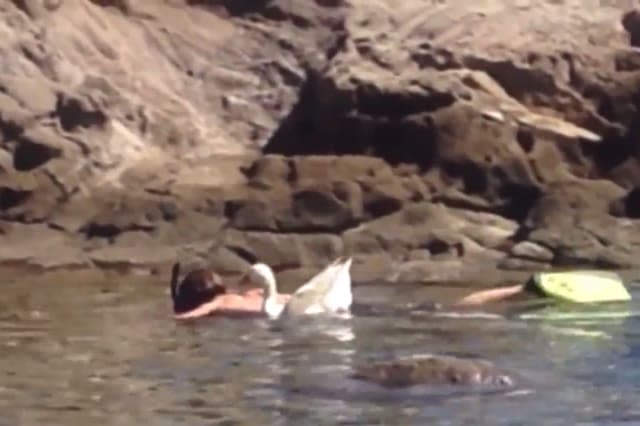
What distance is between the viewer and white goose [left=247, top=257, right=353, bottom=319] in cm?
1573

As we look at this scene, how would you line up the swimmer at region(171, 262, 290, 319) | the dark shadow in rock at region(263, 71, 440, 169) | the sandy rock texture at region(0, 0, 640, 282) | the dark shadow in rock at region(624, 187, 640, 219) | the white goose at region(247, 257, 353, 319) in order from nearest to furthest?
the white goose at region(247, 257, 353, 319)
the swimmer at region(171, 262, 290, 319)
the sandy rock texture at region(0, 0, 640, 282)
the dark shadow in rock at region(624, 187, 640, 219)
the dark shadow in rock at region(263, 71, 440, 169)

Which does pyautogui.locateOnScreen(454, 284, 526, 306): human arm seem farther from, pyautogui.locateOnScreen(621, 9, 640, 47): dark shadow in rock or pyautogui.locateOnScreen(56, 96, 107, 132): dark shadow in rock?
pyautogui.locateOnScreen(621, 9, 640, 47): dark shadow in rock

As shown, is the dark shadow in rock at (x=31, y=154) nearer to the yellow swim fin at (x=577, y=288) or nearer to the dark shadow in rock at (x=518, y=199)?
the dark shadow in rock at (x=518, y=199)

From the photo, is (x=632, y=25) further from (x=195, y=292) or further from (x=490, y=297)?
→ (x=195, y=292)

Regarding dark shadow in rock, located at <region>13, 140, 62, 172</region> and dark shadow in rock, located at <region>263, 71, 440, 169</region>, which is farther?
dark shadow in rock, located at <region>13, 140, 62, 172</region>

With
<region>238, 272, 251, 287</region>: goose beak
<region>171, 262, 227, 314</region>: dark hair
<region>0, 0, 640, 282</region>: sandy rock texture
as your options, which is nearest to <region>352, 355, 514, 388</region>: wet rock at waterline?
<region>171, 262, 227, 314</region>: dark hair

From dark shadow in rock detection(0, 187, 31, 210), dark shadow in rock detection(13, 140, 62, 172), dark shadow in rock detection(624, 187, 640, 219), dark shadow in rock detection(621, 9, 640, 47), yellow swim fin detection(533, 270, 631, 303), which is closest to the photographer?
yellow swim fin detection(533, 270, 631, 303)

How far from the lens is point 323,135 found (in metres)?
26.9

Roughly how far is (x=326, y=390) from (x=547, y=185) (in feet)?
44.7

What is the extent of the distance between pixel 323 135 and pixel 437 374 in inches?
651

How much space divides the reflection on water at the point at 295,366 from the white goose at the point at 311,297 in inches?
14.4

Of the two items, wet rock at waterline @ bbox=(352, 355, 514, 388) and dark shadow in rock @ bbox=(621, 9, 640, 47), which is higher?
dark shadow in rock @ bbox=(621, 9, 640, 47)

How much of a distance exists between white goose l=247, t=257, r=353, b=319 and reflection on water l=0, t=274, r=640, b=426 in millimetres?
366

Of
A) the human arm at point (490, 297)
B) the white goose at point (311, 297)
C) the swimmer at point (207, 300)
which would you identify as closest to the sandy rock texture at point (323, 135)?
the human arm at point (490, 297)
